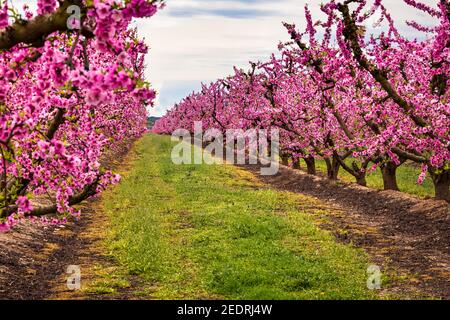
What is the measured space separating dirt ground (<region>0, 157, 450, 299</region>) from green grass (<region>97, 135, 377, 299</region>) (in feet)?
2.19

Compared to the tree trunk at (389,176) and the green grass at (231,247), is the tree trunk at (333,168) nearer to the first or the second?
the tree trunk at (389,176)

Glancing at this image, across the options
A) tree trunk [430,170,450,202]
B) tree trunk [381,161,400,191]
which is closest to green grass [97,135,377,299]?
tree trunk [381,161,400,191]

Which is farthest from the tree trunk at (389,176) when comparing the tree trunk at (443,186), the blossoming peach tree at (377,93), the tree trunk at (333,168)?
the tree trunk at (333,168)

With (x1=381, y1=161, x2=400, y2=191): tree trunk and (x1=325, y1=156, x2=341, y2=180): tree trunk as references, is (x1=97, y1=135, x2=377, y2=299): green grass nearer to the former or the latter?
(x1=381, y1=161, x2=400, y2=191): tree trunk

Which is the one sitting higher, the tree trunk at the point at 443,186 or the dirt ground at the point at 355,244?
the tree trunk at the point at 443,186

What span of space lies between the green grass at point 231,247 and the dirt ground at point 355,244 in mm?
669

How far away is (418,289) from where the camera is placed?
1138 centimetres

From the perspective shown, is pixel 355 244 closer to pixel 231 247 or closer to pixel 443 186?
pixel 231 247

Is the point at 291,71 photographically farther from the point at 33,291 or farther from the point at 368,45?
the point at 33,291

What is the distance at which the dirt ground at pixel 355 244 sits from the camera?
39.2 feet

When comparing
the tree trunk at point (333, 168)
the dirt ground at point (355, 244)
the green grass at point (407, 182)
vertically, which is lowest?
the dirt ground at point (355, 244)

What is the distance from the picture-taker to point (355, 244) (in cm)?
1580

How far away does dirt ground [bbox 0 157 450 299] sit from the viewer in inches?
470
